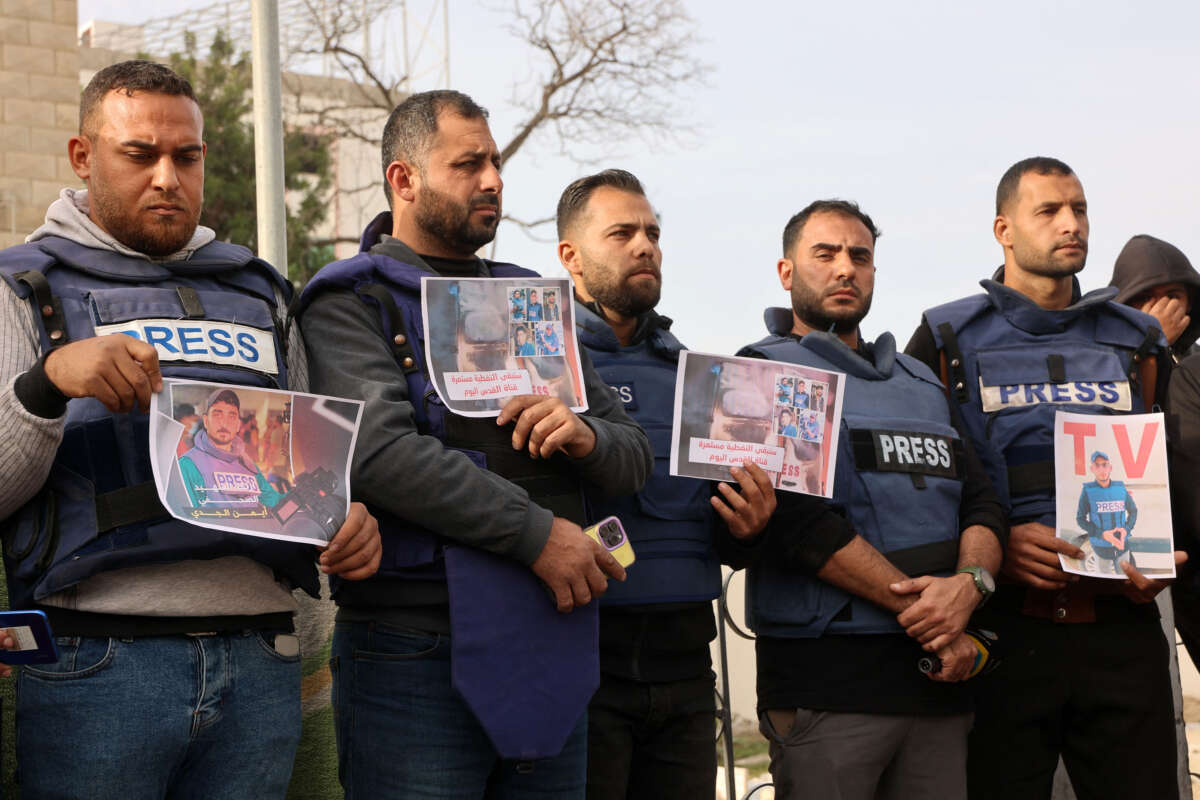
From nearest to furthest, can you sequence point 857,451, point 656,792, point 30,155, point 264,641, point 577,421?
point 264,641, point 577,421, point 656,792, point 857,451, point 30,155

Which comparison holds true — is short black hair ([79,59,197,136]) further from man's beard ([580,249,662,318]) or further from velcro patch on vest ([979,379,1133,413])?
velcro patch on vest ([979,379,1133,413])

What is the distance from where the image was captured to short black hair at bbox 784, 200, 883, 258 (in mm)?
4391

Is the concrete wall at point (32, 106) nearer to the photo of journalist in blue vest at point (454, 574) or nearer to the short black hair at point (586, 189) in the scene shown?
the short black hair at point (586, 189)

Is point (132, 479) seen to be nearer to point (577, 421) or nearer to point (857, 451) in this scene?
point (577, 421)

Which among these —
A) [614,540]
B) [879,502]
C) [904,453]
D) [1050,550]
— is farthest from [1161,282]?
[614,540]

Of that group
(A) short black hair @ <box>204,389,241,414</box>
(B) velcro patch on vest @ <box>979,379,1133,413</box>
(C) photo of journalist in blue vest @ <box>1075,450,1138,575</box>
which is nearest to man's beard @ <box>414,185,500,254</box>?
(A) short black hair @ <box>204,389,241,414</box>

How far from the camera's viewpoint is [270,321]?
9.48 feet

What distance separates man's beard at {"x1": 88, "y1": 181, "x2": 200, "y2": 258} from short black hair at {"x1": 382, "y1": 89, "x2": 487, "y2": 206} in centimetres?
Result: 71

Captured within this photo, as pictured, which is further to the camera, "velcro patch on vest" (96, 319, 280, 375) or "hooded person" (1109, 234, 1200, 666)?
"hooded person" (1109, 234, 1200, 666)

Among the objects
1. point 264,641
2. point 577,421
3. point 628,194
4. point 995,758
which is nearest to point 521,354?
point 577,421

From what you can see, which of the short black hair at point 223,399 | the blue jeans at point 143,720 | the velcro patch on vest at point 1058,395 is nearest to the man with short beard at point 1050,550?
the velcro patch on vest at point 1058,395

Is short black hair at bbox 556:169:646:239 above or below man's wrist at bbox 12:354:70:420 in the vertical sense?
above

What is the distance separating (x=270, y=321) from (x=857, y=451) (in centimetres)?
181

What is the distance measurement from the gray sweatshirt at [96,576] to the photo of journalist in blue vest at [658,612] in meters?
0.99
